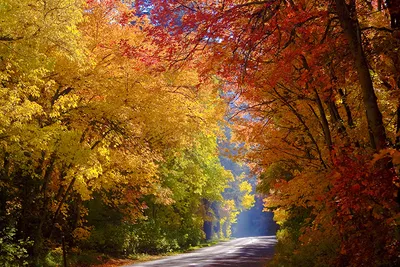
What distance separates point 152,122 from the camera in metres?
13.2

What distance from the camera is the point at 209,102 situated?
53.2 ft

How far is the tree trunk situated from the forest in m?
0.02

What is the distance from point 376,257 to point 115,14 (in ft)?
35.0

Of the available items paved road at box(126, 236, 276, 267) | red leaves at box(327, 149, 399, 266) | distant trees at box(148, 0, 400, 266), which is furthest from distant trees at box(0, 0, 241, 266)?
red leaves at box(327, 149, 399, 266)

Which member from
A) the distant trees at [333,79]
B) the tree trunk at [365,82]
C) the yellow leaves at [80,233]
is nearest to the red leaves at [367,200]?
the distant trees at [333,79]

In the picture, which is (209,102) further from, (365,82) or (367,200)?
(367,200)

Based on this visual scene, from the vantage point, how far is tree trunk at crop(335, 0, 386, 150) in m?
5.66

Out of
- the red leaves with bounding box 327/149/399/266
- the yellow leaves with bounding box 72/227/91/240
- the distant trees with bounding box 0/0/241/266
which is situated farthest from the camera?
the yellow leaves with bounding box 72/227/91/240

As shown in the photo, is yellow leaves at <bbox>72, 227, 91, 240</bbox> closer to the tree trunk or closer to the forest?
the forest

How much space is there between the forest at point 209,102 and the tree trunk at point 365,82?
0.02 m

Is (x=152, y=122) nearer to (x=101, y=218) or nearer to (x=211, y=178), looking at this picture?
(x=101, y=218)

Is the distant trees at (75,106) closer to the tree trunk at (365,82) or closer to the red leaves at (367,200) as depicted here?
the tree trunk at (365,82)

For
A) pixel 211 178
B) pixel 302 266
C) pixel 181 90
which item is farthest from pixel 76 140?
pixel 211 178

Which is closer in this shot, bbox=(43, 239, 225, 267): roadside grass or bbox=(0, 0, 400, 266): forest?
bbox=(0, 0, 400, 266): forest
